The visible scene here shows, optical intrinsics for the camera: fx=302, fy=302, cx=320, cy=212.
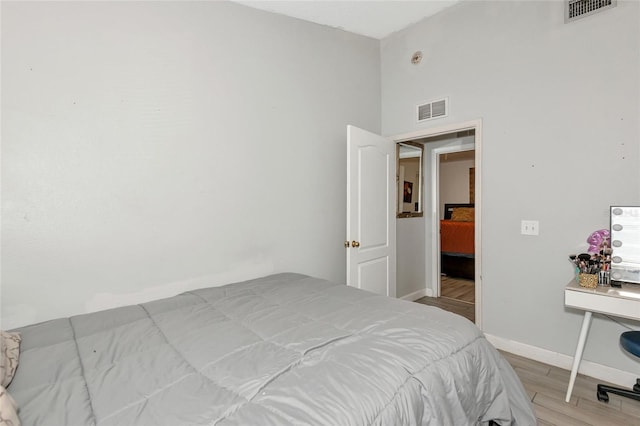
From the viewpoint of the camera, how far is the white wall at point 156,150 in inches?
63.7

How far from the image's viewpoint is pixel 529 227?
8.18ft

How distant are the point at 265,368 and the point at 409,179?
3470mm

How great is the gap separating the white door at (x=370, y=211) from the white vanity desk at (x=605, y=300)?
1.51 meters

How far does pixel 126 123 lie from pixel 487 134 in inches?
112

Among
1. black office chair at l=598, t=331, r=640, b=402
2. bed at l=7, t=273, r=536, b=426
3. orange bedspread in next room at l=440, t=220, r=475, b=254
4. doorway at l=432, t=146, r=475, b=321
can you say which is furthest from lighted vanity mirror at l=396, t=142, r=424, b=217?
bed at l=7, t=273, r=536, b=426

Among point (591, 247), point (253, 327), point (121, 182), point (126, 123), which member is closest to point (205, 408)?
point (253, 327)

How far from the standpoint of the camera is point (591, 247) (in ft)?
6.79

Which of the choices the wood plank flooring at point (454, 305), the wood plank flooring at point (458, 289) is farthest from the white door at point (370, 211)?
the wood plank flooring at point (458, 289)

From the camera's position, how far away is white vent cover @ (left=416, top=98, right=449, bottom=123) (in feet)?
9.73

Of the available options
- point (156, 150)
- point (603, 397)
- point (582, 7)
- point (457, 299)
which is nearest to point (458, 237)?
point (457, 299)

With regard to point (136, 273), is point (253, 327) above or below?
below

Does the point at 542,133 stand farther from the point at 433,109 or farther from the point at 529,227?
the point at 433,109

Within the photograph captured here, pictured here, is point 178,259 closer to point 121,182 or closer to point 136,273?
point 136,273

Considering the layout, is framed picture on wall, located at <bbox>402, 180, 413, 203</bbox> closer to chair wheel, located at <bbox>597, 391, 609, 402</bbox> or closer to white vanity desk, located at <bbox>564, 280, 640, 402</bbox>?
white vanity desk, located at <bbox>564, 280, 640, 402</bbox>
